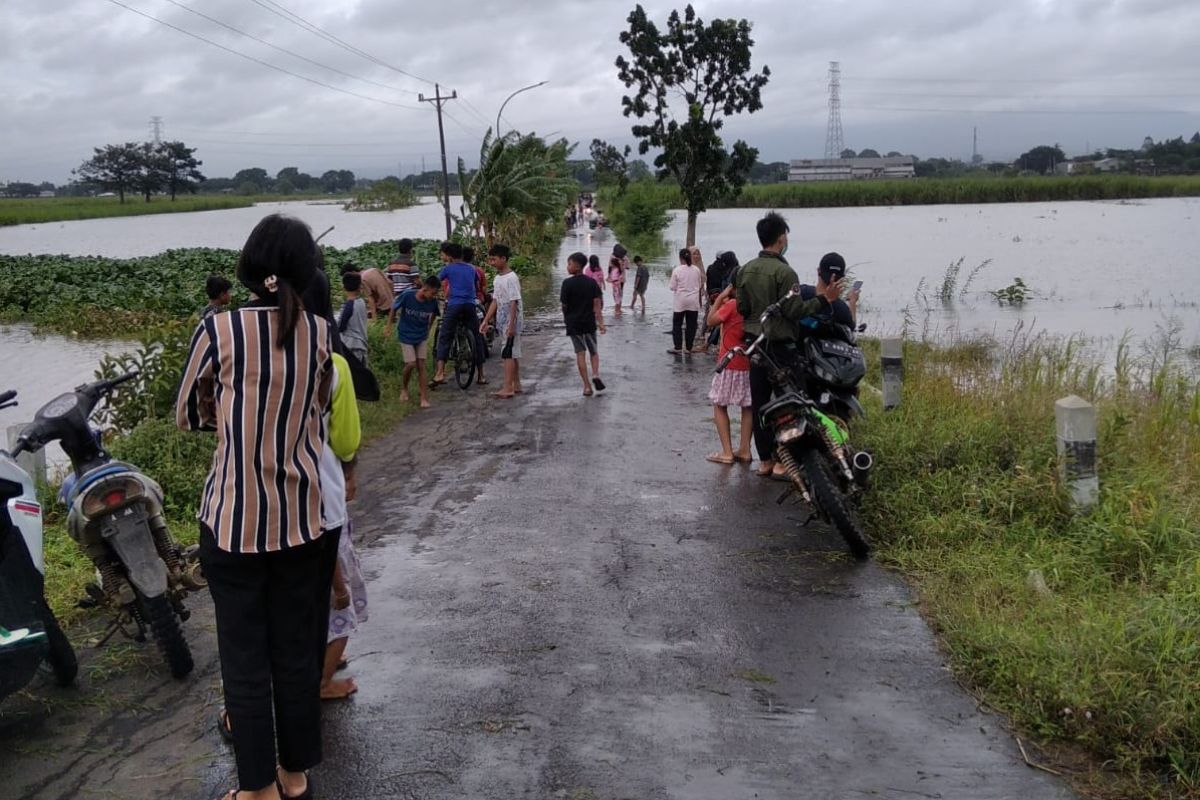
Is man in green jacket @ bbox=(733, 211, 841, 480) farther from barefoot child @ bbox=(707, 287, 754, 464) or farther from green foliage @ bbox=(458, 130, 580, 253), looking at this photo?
green foliage @ bbox=(458, 130, 580, 253)

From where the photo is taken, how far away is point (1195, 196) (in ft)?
297

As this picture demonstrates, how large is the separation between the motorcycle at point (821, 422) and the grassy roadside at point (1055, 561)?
0.35 meters

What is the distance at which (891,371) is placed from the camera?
9.13 m

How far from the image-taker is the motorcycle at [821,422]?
6332 millimetres

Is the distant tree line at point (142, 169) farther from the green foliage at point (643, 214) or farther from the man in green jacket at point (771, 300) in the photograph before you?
the man in green jacket at point (771, 300)

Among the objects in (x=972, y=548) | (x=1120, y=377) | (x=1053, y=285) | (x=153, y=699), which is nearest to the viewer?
(x=153, y=699)

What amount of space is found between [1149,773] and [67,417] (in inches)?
174

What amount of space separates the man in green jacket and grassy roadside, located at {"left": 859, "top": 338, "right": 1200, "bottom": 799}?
869 mm

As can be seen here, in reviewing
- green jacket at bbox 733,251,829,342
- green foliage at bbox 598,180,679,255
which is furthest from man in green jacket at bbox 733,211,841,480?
green foliage at bbox 598,180,679,255

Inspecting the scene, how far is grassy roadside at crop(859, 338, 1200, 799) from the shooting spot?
3.93 m

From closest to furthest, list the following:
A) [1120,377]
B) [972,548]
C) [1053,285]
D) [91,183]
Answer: [972,548]
[1120,377]
[1053,285]
[91,183]

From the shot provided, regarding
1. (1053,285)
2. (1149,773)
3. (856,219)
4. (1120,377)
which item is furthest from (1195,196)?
(1149,773)

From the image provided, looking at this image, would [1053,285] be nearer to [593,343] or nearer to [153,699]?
[593,343]

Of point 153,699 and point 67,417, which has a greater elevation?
point 67,417
